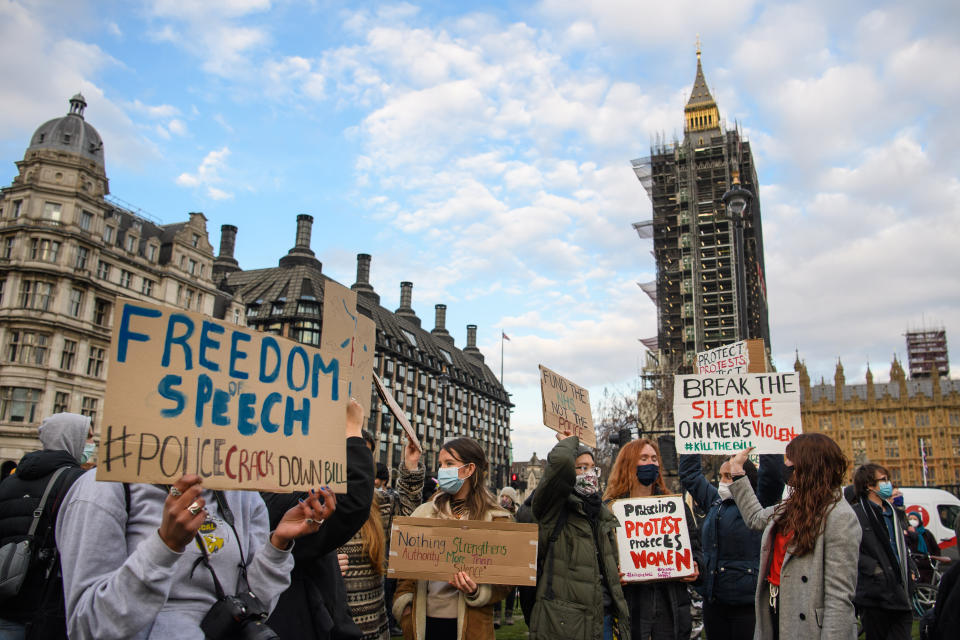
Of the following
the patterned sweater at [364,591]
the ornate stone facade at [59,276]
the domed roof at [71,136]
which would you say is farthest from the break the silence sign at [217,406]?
the domed roof at [71,136]

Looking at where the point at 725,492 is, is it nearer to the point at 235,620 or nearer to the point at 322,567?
the point at 322,567

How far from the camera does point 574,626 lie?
440 cm

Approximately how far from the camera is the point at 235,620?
2330mm

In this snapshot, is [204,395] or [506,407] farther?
[506,407]

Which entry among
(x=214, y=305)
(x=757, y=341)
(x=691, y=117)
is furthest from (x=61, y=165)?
(x=691, y=117)

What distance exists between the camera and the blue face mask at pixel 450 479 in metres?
4.81

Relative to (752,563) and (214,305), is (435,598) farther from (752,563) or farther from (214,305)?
(214,305)

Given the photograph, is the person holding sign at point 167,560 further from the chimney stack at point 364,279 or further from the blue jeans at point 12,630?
the chimney stack at point 364,279

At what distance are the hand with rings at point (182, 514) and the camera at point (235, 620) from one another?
37 centimetres

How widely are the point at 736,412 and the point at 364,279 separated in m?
78.2

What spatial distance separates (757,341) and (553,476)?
349cm

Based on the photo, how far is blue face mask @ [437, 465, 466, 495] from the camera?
4812 millimetres

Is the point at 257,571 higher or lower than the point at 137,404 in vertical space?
lower

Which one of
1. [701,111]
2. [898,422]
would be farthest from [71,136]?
[898,422]
